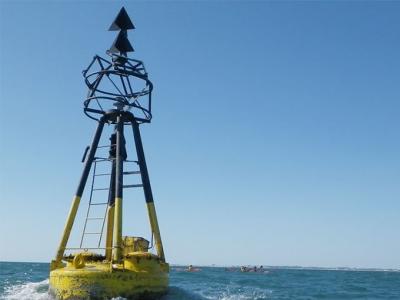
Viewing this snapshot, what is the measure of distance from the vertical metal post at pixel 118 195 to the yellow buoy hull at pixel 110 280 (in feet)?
2.38

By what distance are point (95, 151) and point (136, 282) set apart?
24.0ft

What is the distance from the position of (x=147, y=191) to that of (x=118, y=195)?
227 centimetres

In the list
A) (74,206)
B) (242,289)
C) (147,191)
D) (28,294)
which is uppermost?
(147,191)

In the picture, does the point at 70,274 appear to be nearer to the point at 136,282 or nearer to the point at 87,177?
the point at 136,282

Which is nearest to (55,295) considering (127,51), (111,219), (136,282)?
(136,282)

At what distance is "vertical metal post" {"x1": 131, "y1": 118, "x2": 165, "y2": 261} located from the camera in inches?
947

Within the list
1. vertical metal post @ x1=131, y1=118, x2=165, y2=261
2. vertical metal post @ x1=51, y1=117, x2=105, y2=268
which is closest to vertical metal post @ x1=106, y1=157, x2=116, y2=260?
vertical metal post @ x1=51, y1=117, x2=105, y2=268

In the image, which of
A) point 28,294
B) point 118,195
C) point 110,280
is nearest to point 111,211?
point 118,195

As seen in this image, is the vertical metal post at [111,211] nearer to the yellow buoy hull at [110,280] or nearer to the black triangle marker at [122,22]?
the yellow buoy hull at [110,280]

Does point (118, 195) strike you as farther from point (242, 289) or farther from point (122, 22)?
point (242, 289)

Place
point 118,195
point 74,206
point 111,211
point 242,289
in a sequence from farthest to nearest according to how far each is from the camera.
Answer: point 242,289, point 111,211, point 74,206, point 118,195

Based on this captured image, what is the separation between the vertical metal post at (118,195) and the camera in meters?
21.5

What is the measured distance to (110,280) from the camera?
20.1m

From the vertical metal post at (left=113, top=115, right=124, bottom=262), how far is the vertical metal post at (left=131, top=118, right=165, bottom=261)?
2.98 feet
